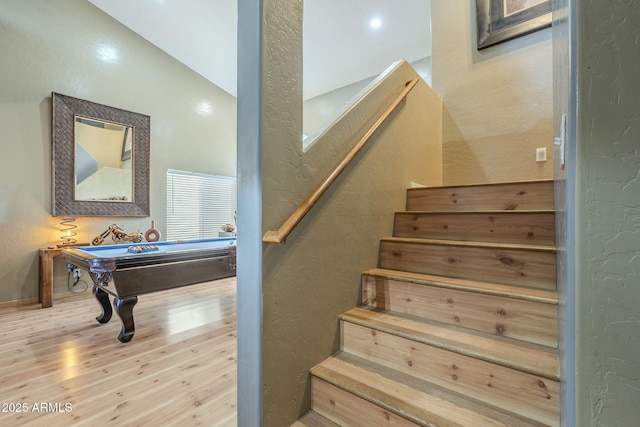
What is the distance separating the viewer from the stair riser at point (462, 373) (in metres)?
1.09

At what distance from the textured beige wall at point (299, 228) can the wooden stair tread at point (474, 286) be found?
0.68ft

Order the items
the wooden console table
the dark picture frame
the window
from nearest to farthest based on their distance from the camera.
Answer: the dark picture frame < the wooden console table < the window

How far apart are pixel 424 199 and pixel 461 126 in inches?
52.2

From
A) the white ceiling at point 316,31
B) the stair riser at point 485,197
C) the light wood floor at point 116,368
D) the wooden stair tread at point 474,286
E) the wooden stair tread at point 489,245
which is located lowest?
the light wood floor at point 116,368

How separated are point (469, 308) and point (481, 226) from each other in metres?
0.63

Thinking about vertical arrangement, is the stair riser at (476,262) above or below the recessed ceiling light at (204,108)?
below

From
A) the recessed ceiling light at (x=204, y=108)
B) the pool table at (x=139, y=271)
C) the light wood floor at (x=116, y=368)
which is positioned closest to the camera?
the light wood floor at (x=116, y=368)

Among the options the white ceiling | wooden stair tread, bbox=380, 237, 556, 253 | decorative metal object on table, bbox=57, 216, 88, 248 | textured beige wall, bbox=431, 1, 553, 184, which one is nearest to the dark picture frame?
textured beige wall, bbox=431, 1, 553, 184

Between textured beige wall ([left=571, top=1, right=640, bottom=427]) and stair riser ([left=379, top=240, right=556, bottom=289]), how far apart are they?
1.01 metres

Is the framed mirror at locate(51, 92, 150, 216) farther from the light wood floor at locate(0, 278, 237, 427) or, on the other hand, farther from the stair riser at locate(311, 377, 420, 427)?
the stair riser at locate(311, 377, 420, 427)

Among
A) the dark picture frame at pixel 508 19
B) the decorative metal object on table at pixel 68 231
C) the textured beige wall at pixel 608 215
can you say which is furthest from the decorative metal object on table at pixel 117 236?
the dark picture frame at pixel 508 19

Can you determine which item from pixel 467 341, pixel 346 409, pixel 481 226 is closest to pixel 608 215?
pixel 467 341

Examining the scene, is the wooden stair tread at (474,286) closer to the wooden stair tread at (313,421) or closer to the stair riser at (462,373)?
the stair riser at (462,373)

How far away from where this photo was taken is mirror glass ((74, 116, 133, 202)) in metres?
3.92
